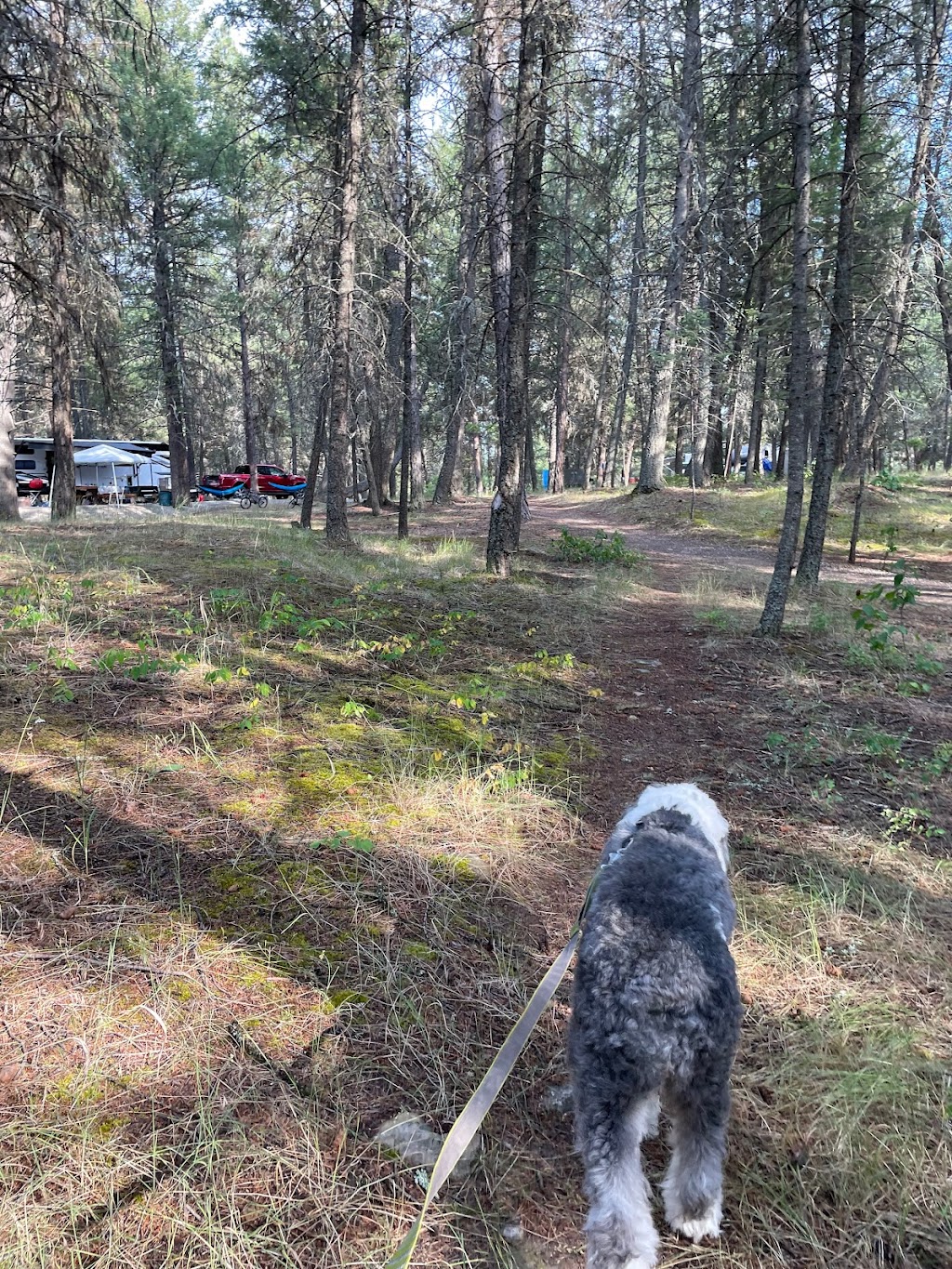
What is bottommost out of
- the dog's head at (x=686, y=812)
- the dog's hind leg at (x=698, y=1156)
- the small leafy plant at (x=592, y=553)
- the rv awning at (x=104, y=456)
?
the dog's hind leg at (x=698, y=1156)

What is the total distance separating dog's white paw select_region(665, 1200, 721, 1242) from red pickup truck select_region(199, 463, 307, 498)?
35.1 metres

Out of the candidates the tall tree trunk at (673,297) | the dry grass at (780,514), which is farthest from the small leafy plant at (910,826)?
the tall tree trunk at (673,297)

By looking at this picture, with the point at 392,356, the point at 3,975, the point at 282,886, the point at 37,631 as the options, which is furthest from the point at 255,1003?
the point at 392,356

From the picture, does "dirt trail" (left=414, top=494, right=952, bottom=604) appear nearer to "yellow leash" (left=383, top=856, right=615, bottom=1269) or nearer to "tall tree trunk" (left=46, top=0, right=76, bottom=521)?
"tall tree trunk" (left=46, top=0, right=76, bottom=521)

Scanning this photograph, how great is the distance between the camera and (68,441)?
14.4m

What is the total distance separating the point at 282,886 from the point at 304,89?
14484 millimetres

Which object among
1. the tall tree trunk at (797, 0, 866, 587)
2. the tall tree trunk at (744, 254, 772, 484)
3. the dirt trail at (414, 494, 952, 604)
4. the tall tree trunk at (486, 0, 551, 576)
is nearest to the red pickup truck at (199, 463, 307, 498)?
the dirt trail at (414, 494, 952, 604)

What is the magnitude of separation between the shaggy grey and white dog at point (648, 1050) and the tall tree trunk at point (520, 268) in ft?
26.9

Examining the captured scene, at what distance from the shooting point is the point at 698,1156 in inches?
73.3

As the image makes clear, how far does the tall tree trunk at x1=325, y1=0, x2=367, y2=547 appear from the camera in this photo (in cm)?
1040

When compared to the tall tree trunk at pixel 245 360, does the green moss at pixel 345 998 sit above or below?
below

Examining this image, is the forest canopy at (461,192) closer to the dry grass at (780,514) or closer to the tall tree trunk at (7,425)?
the tall tree trunk at (7,425)

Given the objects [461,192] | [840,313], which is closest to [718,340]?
[461,192]

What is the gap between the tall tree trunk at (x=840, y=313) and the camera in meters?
7.58
